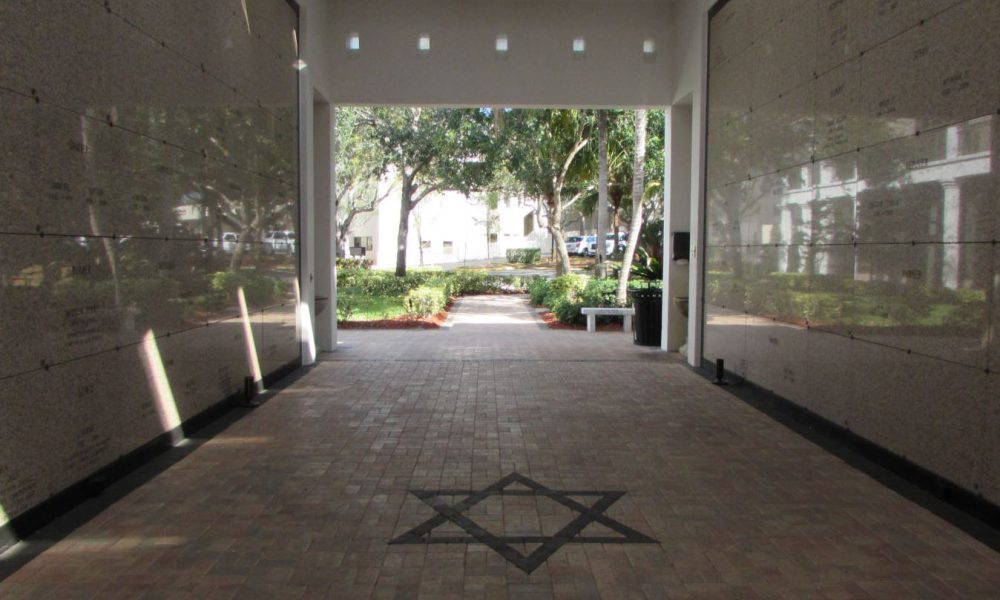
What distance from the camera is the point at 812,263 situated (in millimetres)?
6625

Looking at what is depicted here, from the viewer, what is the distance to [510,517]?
4.46 metres

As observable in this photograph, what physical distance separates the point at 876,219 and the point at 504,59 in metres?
7.01

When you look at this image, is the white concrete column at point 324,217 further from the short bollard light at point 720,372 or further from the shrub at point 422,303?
the short bollard light at point 720,372

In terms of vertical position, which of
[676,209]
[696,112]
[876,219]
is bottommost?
[876,219]

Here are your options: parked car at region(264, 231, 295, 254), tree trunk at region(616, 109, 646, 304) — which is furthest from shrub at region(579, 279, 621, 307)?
parked car at region(264, 231, 295, 254)

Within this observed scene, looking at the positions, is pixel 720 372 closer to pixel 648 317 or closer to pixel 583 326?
pixel 648 317

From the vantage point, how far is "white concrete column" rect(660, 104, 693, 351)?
37.5ft

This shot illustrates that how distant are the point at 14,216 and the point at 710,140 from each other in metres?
7.91

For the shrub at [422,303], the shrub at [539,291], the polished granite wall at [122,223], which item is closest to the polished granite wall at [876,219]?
the polished granite wall at [122,223]

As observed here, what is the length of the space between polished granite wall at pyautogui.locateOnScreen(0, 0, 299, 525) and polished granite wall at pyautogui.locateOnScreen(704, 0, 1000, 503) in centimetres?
527

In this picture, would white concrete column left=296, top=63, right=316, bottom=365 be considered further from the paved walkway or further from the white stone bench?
the white stone bench

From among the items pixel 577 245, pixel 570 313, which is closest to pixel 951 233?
pixel 570 313

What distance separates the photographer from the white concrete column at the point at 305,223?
9.76 meters

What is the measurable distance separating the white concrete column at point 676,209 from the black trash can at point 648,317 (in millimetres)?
480
